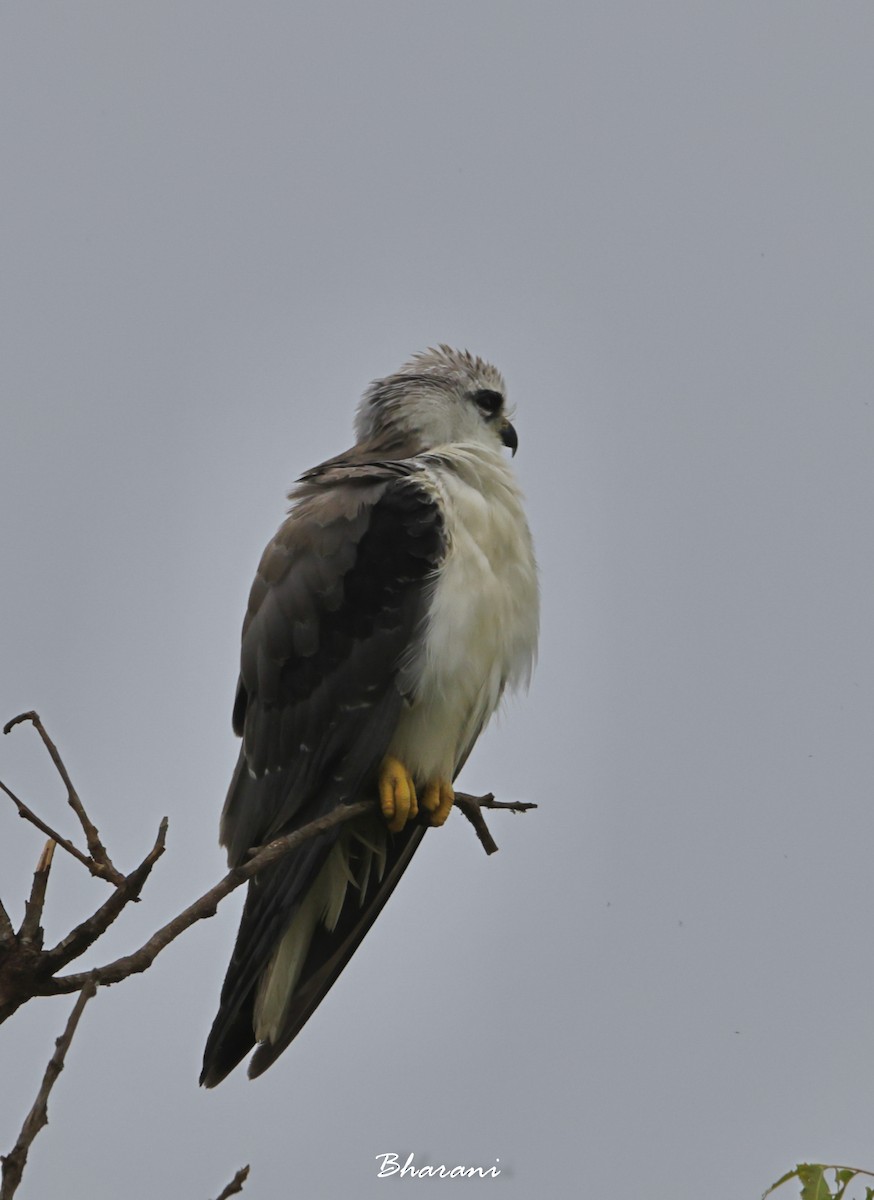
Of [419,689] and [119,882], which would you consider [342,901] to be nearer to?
[419,689]

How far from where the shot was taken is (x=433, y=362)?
5.74 m

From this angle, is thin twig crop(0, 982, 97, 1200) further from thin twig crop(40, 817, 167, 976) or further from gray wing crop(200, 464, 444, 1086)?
gray wing crop(200, 464, 444, 1086)

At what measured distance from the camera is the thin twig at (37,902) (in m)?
3.02

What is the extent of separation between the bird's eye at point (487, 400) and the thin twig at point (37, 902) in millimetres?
2848

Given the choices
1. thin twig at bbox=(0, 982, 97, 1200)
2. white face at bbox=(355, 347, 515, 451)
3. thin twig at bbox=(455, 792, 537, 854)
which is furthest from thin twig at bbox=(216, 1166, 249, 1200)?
white face at bbox=(355, 347, 515, 451)

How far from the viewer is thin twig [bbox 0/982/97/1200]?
7.76 feet

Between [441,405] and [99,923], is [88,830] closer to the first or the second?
[99,923]

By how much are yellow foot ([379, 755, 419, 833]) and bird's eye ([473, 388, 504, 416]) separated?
166 centimetres

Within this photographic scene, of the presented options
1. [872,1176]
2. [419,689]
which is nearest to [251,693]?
[419,689]

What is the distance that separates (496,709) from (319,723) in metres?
Answer: 0.66

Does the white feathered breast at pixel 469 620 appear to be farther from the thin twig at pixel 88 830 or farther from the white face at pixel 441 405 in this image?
the thin twig at pixel 88 830

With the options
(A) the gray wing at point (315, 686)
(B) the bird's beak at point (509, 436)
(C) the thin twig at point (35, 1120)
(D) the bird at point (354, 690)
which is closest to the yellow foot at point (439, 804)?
(D) the bird at point (354, 690)

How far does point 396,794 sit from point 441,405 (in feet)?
5.44

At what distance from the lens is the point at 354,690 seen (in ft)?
14.5
